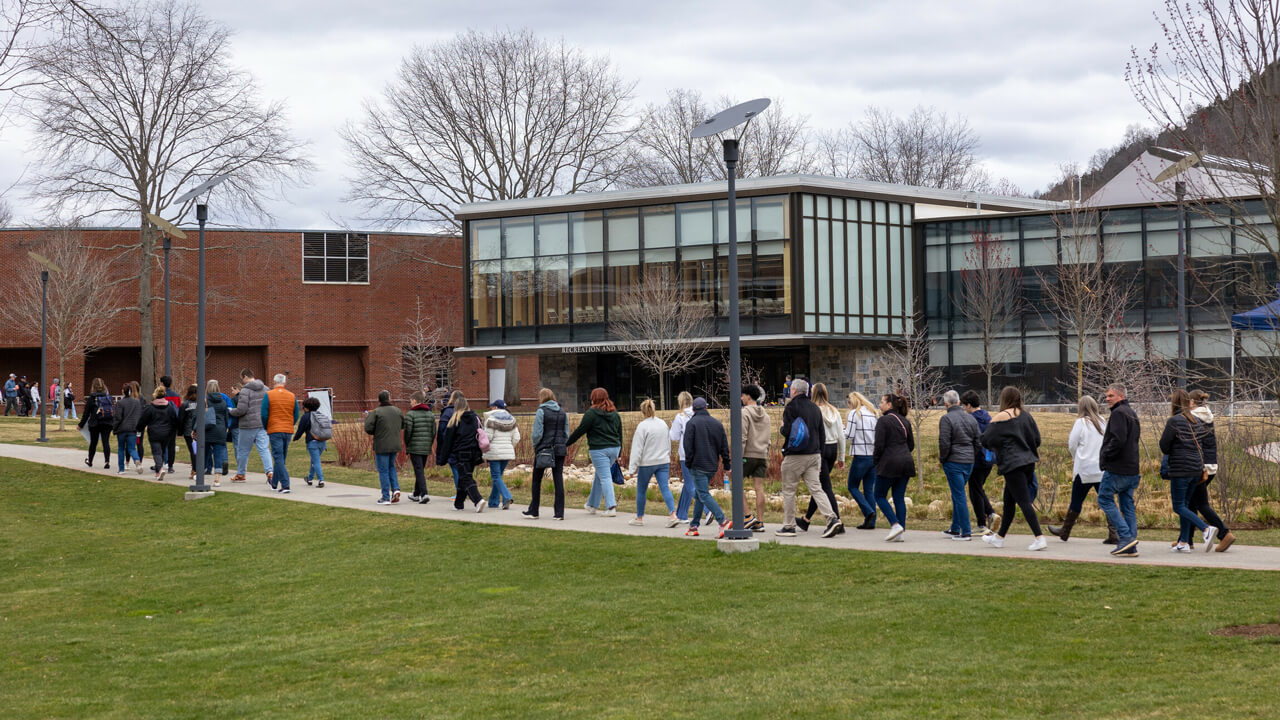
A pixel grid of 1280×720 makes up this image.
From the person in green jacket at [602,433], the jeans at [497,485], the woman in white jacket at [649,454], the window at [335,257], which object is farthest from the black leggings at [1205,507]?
Result: the window at [335,257]

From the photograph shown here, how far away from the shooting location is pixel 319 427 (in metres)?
20.5

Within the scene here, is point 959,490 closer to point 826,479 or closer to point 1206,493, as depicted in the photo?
point 826,479

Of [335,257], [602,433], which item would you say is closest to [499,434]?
[602,433]

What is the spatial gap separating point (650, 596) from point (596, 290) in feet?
110

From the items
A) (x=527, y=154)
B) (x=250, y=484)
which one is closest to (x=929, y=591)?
(x=250, y=484)

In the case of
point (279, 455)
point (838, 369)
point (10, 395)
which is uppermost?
point (838, 369)

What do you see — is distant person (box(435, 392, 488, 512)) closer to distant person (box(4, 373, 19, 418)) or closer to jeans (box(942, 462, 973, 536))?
jeans (box(942, 462, 973, 536))

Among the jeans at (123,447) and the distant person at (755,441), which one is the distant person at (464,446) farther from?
the jeans at (123,447)

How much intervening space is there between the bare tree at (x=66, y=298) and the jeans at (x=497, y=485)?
30.7 meters

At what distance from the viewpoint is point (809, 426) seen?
549 inches

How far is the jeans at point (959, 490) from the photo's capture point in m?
13.7

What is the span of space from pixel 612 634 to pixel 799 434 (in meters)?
4.80

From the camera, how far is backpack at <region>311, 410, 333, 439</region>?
20.5m

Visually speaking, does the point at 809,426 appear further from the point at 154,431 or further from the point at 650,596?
the point at 154,431
